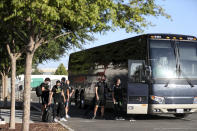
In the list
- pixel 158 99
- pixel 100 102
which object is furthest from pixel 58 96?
pixel 158 99

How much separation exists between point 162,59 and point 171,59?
385 millimetres

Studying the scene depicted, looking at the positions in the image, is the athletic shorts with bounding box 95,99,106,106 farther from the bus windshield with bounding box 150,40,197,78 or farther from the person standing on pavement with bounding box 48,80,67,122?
the bus windshield with bounding box 150,40,197,78

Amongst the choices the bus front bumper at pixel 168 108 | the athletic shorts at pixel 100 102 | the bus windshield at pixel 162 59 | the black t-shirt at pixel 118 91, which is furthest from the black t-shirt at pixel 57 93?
the bus windshield at pixel 162 59

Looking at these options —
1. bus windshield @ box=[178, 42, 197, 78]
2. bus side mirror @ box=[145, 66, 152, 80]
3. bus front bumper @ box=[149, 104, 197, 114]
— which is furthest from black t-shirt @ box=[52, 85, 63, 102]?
bus windshield @ box=[178, 42, 197, 78]

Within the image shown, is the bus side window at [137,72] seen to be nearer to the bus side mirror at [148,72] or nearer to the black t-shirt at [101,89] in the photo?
the bus side mirror at [148,72]

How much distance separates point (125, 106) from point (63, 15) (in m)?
6.60

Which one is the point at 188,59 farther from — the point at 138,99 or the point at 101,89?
the point at 101,89

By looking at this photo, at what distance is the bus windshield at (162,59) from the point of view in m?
14.8

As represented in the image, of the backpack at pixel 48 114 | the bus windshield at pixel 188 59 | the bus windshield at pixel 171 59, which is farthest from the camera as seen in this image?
the bus windshield at pixel 188 59

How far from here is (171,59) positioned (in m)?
15.0

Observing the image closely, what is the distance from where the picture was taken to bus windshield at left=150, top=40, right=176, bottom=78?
1476cm

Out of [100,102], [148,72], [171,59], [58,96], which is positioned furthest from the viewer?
[100,102]

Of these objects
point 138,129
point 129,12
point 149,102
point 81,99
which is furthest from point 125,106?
point 81,99

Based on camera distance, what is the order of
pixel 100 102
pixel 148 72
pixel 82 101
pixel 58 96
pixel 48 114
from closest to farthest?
pixel 48 114, pixel 148 72, pixel 58 96, pixel 100 102, pixel 82 101
